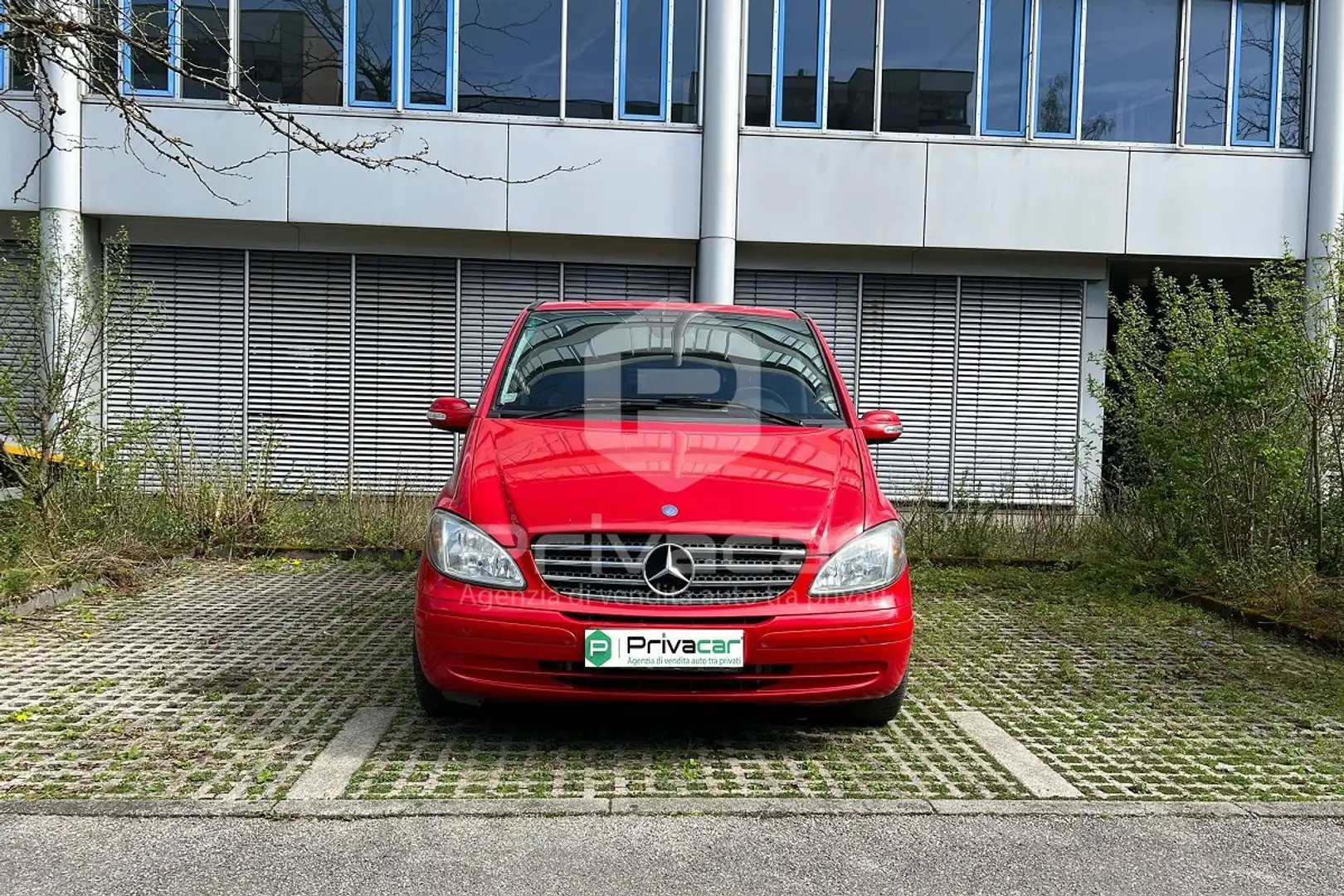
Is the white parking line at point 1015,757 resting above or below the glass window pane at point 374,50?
below

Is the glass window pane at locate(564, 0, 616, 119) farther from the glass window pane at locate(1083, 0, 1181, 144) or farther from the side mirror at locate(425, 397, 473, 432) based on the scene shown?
the side mirror at locate(425, 397, 473, 432)

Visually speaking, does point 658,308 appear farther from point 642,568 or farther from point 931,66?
point 931,66

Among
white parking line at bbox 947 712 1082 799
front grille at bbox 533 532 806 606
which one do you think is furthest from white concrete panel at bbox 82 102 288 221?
white parking line at bbox 947 712 1082 799

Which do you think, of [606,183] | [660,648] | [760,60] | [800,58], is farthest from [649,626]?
[800,58]

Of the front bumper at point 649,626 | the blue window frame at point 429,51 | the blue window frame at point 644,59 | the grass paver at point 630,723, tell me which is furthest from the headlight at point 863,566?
the blue window frame at point 429,51

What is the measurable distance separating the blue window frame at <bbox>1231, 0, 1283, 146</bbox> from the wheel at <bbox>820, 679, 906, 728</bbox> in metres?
11.5

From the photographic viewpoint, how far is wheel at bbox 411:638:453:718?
4113mm

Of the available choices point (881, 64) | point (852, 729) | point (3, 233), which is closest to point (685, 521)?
point (852, 729)

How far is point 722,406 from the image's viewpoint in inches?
194

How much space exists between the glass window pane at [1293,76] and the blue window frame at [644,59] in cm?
757

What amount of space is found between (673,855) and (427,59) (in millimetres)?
11103

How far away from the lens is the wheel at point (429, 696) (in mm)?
4113

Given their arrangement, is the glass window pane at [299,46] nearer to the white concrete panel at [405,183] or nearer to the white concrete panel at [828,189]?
the white concrete panel at [405,183]

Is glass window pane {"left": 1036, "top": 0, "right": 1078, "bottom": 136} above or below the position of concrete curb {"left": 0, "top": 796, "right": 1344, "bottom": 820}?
above
